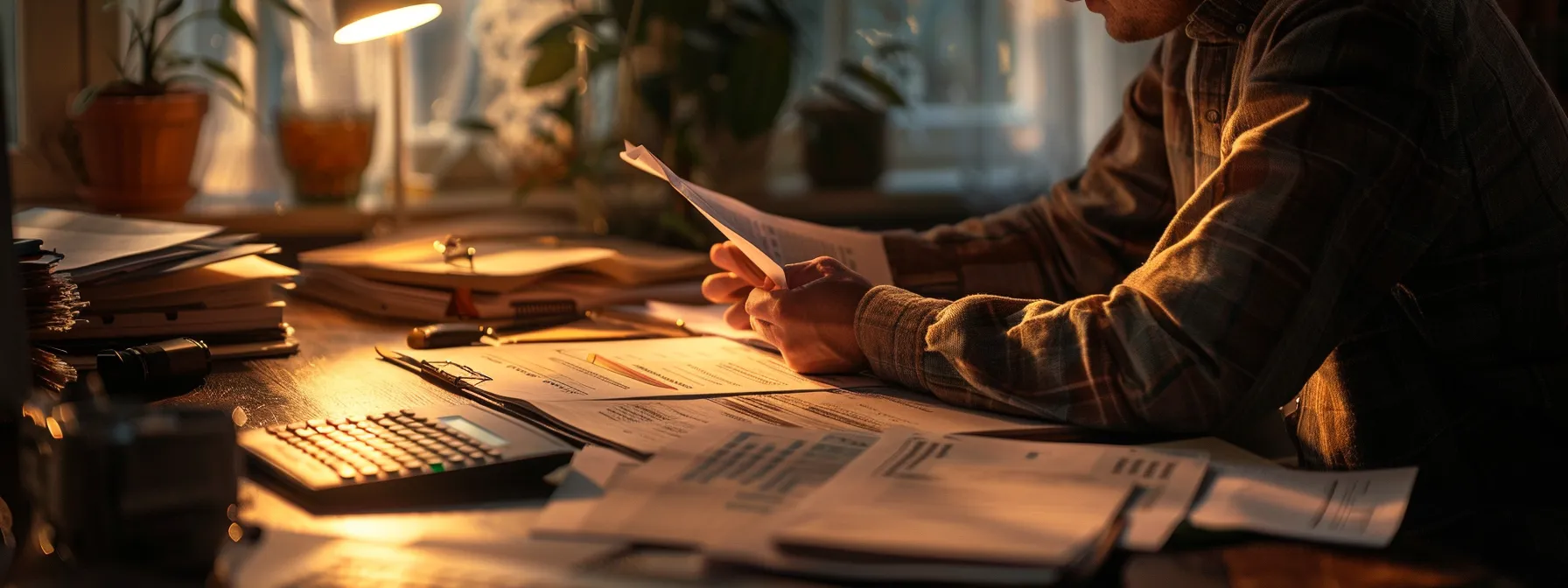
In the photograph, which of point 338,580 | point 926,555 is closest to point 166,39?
point 338,580

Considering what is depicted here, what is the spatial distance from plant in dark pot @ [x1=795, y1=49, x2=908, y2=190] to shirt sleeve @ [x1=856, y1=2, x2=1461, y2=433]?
158 centimetres

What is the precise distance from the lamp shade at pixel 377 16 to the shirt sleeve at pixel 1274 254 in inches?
34.7

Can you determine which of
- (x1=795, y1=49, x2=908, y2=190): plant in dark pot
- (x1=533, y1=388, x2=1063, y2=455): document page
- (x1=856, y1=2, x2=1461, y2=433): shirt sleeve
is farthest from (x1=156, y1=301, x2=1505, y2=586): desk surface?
(x1=795, y1=49, x2=908, y2=190): plant in dark pot

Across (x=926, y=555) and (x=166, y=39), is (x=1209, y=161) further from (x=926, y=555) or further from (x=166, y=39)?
(x=166, y=39)

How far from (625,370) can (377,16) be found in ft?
2.15

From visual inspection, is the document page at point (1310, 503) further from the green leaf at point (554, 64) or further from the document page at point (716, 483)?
the green leaf at point (554, 64)

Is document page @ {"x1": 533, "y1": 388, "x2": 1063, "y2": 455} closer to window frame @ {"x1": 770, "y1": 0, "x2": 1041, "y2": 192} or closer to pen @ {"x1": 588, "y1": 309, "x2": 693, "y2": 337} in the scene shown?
pen @ {"x1": 588, "y1": 309, "x2": 693, "y2": 337}

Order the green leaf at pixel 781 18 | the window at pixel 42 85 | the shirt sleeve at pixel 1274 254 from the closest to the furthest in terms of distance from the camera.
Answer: the shirt sleeve at pixel 1274 254, the window at pixel 42 85, the green leaf at pixel 781 18

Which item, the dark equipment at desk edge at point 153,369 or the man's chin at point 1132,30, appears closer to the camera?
the dark equipment at desk edge at point 153,369

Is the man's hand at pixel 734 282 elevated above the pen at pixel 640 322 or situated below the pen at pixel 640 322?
above

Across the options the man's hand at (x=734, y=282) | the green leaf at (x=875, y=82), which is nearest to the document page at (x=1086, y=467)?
the man's hand at (x=734, y=282)

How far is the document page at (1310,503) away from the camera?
728 millimetres

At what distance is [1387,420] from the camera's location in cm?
109

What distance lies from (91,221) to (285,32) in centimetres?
96
